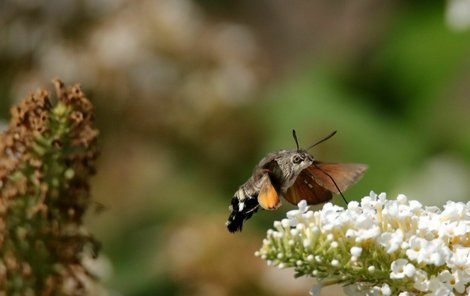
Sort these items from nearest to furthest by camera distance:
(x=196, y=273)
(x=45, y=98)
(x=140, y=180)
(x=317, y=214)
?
(x=317, y=214), (x=45, y=98), (x=196, y=273), (x=140, y=180)

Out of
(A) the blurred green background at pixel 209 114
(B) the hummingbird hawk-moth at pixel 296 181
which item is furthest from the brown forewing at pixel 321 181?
(A) the blurred green background at pixel 209 114

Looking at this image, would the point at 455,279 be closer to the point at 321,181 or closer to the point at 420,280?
the point at 420,280

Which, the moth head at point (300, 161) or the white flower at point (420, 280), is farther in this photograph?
the moth head at point (300, 161)

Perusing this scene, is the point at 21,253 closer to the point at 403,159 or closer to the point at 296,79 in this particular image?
the point at 403,159

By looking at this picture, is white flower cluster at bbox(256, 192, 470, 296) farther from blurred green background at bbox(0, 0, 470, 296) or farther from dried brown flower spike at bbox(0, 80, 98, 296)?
blurred green background at bbox(0, 0, 470, 296)

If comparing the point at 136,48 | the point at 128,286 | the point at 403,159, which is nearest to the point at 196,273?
the point at 128,286

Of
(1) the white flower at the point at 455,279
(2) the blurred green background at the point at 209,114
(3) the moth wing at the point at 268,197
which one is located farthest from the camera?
(2) the blurred green background at the point at 209,114

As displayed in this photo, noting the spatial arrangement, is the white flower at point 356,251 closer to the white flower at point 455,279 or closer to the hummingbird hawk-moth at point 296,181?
the white flower at point 455,279
